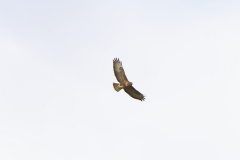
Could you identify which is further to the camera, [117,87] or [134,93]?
[134,93]

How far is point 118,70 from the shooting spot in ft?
136

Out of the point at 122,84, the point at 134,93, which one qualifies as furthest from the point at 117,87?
the point at 134,93

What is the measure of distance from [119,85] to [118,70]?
1.67 meters

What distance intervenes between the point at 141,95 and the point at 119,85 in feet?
8.44

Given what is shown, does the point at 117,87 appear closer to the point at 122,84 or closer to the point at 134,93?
the point at 122,84

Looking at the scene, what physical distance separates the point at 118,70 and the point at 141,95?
3.23m

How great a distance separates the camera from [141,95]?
41688 millimetres

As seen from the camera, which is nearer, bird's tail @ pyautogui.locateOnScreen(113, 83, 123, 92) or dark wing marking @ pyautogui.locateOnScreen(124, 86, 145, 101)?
bird's tail @ pyautogui.locateOnScreen(113, 83, 123, 92)

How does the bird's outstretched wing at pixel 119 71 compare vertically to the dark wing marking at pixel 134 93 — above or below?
above

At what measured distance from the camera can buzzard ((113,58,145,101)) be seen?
4043cm

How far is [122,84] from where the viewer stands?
4041 centimetres

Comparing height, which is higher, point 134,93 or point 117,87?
point 134,93

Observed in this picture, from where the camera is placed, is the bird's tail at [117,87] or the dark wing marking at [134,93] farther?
the dark wing marking at [134,93]

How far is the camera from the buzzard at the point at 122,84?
40431 millimetres
